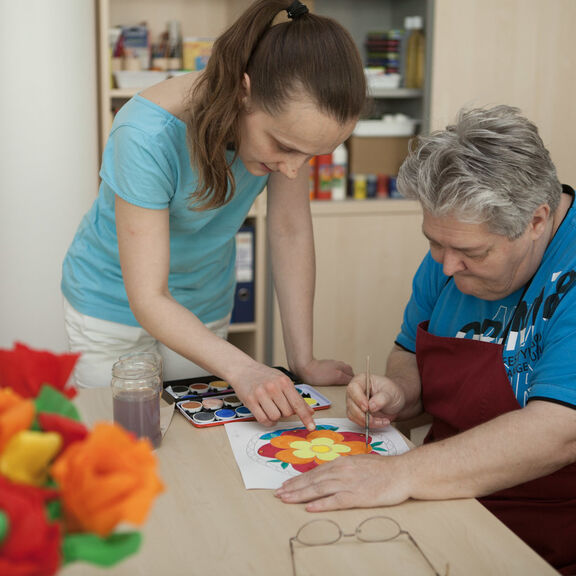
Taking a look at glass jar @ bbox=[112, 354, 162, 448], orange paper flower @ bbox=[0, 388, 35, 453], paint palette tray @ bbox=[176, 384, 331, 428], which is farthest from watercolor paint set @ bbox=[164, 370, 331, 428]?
orange paper flower @ bbox=[0, 388, 35, 453]

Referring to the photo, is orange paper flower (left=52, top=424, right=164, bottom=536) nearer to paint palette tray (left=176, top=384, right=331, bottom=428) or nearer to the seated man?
the seated man

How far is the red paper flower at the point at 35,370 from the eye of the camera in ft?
1.79

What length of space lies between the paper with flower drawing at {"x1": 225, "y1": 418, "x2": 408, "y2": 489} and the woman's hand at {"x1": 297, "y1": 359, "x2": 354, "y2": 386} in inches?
7.0

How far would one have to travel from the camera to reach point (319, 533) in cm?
95

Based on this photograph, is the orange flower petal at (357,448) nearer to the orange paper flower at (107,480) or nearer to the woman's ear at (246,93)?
the woman's ear at (246,93)

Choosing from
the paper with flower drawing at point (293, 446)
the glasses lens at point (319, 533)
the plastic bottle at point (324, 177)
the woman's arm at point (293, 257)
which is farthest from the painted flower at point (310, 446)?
the plastic bottle at point (324, 177)

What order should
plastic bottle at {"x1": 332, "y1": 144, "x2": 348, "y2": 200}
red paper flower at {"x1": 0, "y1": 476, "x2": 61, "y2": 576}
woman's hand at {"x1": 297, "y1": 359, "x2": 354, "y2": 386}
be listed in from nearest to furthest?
red paper flower at {"x1": 0, "y1": 476, "x2": 61, "y2": 576}
woman's hand at {"x1": 297, "y1": 359, "x2": 354, "y2": 386}
plastic bottle at {"x1": 332, "y1": 144, "x2": 348, "y2": 200}

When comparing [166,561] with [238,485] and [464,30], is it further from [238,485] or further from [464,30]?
[464,30]

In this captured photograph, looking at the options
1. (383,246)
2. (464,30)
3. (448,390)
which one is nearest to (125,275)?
(448,390)

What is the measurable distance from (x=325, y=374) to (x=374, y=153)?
5.38ft

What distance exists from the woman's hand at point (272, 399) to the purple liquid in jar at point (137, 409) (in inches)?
6.2

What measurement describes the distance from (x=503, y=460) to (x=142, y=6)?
93.4 inches

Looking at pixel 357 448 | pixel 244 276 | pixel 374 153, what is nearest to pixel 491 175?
pixel 357 448

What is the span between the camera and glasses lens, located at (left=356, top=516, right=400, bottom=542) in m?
0.94
